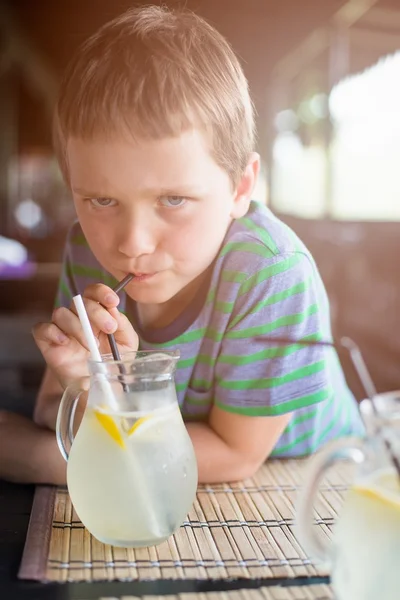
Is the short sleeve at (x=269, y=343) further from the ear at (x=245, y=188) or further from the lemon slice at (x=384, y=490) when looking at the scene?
the lemon slice at (x=384, y=490)

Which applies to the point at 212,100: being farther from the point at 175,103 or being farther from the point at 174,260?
the point at 174,260

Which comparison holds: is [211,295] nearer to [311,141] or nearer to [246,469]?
[246,469]

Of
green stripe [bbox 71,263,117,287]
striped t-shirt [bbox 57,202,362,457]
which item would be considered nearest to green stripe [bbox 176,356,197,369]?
striped t-shirt [bbox 57,202,362,457]

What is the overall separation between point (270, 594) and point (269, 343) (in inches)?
10.8

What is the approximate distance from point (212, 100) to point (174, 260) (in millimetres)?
144

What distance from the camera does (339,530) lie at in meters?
0.46

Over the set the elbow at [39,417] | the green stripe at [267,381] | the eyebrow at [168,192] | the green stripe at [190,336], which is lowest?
the elbow at [39,417]

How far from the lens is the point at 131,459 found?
54cm

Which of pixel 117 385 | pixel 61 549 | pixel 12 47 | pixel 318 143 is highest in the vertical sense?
pixel 12 47

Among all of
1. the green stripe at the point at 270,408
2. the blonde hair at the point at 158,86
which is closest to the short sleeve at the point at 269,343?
the green stripe at the point at 270,408

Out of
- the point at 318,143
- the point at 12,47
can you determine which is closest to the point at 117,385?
the point at 318,143

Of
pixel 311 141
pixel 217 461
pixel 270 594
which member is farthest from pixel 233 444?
pixel 311 141

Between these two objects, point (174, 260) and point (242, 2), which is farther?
point (242, 2)

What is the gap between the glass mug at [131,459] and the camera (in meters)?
0.54
